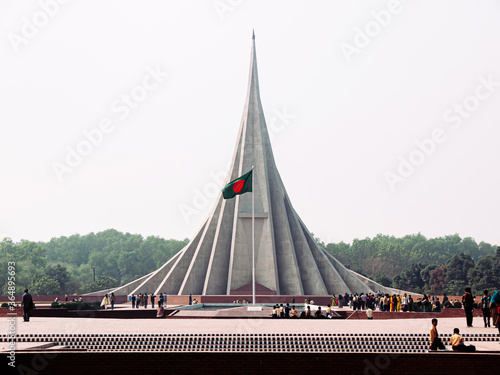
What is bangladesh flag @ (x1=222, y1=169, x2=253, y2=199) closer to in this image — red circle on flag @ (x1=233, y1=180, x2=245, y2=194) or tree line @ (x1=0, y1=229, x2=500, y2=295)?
red circle on flag @ (x1=233, y1=180, x2=245, y2=194)

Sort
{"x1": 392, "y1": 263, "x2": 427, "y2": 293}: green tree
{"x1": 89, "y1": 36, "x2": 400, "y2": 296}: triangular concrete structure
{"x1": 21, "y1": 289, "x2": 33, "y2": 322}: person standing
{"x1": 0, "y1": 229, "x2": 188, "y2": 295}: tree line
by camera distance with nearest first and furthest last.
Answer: {"x1": 21, "y1": 289, "x2": 33, "y2": 322}: person standing
{"x1": 89, "y1": 36, "x2": 400, "y2": 296}: triangular concrete structure
{"x1": 392, "y1": 263, "x2": 427, "y2": 293}: green tree
{"x1": 0, "y1": 229, "x2": 188, "y2": 295}: tree line

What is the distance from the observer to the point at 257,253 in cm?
3219

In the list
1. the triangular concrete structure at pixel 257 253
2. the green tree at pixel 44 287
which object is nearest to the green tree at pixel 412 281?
the triangular concrete structure at pixel 257 253

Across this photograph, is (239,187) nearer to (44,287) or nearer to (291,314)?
(291,314)

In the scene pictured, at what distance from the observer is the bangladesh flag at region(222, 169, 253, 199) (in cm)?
2527

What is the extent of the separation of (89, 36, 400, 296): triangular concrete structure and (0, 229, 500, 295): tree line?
42.6 feet

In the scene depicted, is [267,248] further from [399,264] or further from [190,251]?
[399,264]

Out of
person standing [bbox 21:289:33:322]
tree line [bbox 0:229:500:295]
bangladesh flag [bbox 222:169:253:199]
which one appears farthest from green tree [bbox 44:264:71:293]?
person standing [bbox 21:289:33:322]

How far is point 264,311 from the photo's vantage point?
20016mm

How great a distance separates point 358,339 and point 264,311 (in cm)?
991

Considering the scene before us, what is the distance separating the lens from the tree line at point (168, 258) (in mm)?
44812

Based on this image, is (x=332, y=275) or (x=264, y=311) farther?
(x=332, y=275)
